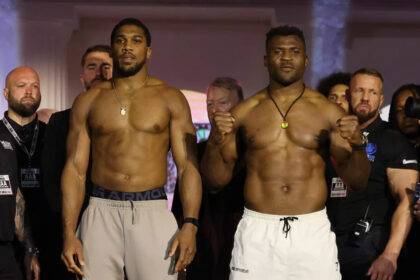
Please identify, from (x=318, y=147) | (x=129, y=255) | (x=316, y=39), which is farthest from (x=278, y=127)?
(x=316, y=39)

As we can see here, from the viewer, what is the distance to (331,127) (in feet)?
11.8

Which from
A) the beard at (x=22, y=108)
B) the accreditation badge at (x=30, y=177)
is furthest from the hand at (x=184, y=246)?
the beard at (x=22, y=108)

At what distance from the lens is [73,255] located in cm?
358

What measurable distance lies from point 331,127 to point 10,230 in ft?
6.03

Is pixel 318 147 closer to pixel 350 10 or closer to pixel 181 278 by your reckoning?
pixel 181 278

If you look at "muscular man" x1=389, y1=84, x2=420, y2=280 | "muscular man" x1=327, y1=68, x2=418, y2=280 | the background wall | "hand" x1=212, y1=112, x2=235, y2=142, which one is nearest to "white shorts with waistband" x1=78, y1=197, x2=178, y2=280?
"hand" x1=212, y1=112, x2=235, y2=142

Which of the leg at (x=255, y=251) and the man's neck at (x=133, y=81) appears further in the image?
the man's neck at (x=133, y=81)

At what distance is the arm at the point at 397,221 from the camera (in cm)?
402

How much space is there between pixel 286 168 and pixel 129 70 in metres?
0.89

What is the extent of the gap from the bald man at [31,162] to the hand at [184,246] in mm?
1198

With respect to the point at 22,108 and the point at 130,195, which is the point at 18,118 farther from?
the point at 130,195

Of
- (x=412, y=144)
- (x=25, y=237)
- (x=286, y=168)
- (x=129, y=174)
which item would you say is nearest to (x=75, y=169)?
(x=129, y=174)

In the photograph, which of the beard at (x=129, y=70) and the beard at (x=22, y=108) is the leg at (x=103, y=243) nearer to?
the beard at (x=129, y=70)

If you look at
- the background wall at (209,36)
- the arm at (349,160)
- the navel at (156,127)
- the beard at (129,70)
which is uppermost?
the background wall at (209,36)
